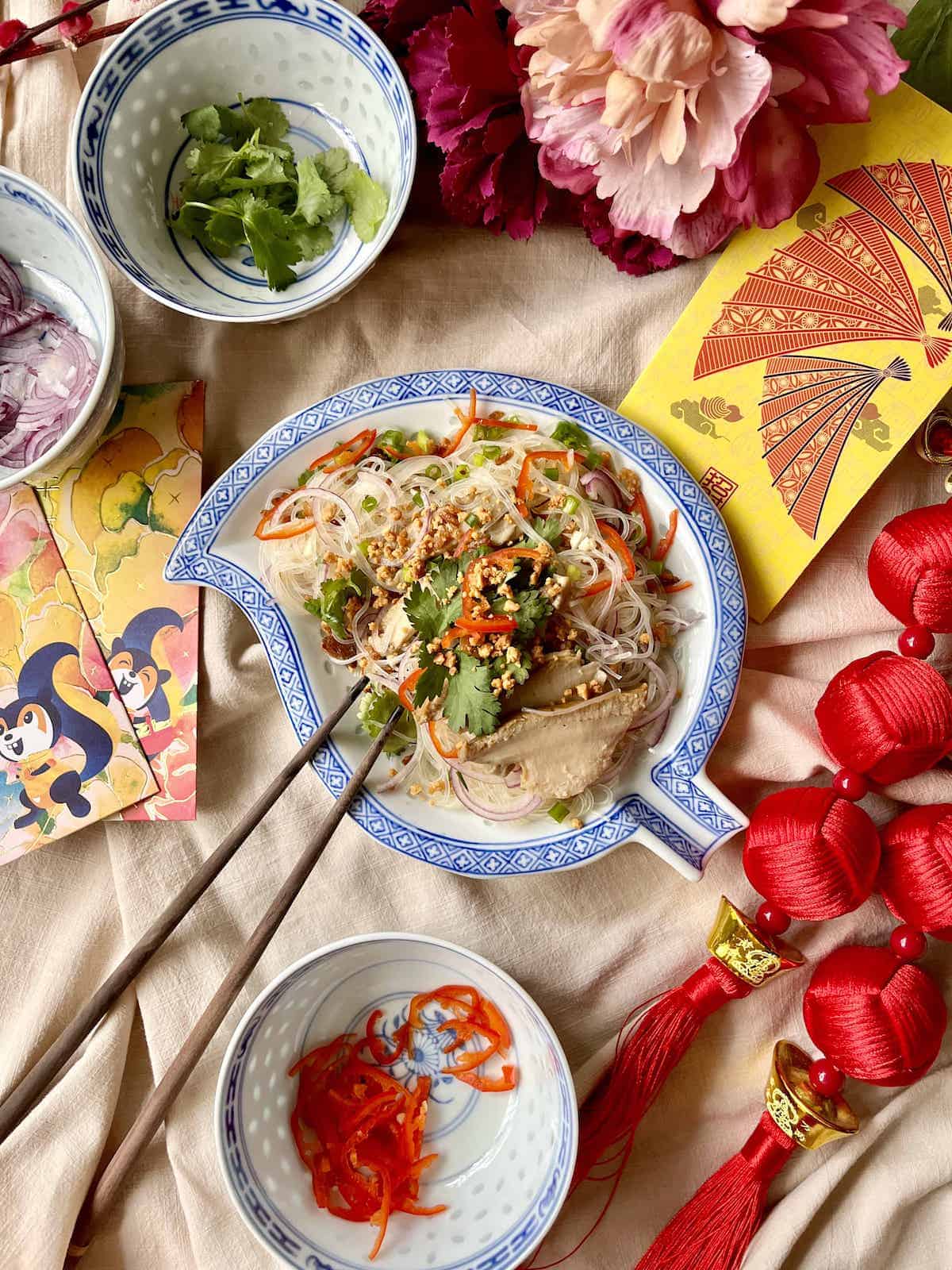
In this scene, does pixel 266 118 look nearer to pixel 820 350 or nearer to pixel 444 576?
pixel 444 576

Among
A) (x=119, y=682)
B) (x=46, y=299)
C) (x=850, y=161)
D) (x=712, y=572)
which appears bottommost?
(x=119, y=682)

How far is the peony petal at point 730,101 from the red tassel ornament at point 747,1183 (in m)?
1.86

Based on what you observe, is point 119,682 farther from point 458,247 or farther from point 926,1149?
point 926,1149

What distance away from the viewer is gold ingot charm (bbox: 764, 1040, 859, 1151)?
2.12 metres

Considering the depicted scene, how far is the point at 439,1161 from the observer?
88.4 inches

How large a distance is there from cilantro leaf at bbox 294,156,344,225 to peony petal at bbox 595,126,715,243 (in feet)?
1.98

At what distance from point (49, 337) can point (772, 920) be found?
6.76 ft

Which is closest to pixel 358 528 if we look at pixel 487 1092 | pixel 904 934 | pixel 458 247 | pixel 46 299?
pixel 458 247

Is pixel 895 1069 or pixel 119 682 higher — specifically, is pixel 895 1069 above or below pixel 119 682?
below

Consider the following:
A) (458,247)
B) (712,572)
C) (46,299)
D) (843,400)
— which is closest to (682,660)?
(712,572)

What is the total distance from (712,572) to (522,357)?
0.67m

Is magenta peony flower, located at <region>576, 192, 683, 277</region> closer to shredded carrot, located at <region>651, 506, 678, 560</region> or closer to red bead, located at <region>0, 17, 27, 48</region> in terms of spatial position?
shredded carrot, located at <region>651, 506, 678, 560</region>

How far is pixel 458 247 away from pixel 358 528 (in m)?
0.73

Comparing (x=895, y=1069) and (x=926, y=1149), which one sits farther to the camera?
(x=926, y=1149)
